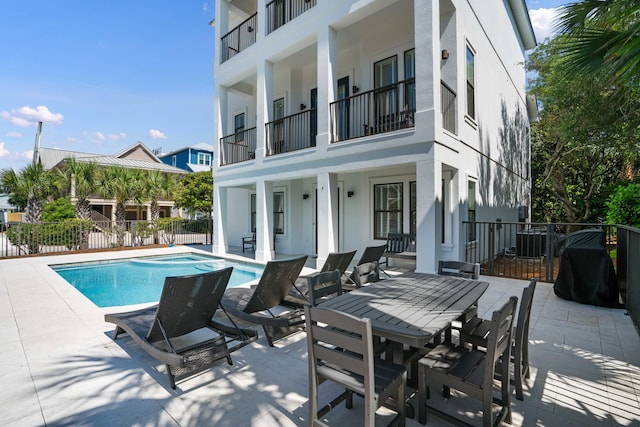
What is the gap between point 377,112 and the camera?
9398 mm

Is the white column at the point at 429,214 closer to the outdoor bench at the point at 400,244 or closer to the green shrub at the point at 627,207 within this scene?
the outdoor bench at the point at 400,244

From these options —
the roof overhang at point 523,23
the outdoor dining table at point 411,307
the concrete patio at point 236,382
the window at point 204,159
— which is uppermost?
the roof overhang at point 523,23

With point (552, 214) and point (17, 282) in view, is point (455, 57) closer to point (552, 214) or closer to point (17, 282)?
point (17, 282)

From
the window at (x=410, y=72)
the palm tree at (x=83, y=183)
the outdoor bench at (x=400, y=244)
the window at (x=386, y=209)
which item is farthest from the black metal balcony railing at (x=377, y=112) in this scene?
the palm tree at (x=83, y=183)

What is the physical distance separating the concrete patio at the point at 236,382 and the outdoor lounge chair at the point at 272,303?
197mm

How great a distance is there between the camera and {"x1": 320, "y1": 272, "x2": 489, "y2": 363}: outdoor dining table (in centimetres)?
230

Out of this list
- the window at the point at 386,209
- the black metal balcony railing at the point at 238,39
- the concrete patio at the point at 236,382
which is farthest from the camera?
the black metal balcony railing at the point at 238,39

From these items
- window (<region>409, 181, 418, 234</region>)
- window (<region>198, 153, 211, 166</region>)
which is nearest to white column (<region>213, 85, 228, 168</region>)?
window (<region>409, 181, 418, 234</region>)

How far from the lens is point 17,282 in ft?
25.7

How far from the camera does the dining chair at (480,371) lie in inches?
84.3

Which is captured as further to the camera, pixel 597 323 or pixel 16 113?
pixel 16 113

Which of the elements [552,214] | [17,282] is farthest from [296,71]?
[552,214]

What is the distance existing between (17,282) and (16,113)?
286 feet

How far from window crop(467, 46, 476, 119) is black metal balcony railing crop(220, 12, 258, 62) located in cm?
774
